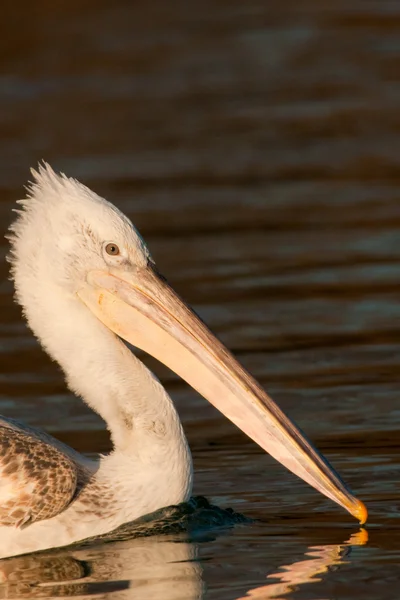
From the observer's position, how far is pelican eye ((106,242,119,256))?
6.69 metres

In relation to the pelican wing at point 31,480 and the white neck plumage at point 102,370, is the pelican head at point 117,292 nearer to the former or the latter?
the white neck plumage at point 102,370

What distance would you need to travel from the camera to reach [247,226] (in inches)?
487

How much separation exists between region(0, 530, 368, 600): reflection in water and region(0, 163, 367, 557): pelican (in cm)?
13

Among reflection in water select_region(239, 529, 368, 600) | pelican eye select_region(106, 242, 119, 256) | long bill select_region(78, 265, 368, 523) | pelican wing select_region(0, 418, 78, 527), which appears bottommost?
reflection in water select_region(239, 529, 368, 600)

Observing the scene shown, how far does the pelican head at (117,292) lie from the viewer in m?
6.49

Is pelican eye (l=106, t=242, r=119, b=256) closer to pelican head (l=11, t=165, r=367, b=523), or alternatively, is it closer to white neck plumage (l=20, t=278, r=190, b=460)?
pelican head (l=11, t=165, r=367, b=523)

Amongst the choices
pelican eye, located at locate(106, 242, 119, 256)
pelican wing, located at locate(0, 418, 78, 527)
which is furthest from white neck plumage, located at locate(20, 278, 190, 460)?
pelican wing, located at locate(0, 418, 78, 527)

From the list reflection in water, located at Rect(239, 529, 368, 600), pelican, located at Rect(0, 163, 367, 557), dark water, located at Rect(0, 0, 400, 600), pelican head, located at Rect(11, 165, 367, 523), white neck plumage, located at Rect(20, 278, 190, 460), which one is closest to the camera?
reflection in water, located at Rect(239, 529, 368, 600)

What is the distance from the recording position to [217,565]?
6.06 metres

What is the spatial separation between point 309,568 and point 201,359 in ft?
3.58

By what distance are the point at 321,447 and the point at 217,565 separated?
6.02ft

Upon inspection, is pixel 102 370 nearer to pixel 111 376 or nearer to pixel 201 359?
pixel 111 376

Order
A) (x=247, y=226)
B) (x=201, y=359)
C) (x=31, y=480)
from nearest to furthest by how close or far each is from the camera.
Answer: (x=31, y=480), (x=201, y=359), (x=247, y=226)

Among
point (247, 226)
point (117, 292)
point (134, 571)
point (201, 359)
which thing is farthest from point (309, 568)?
point (247, 226)
